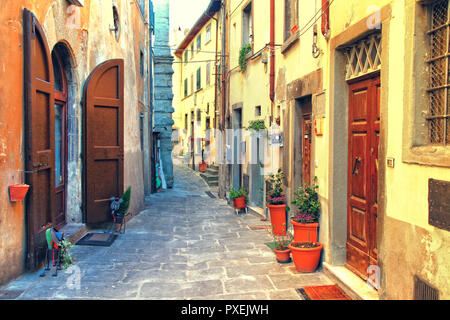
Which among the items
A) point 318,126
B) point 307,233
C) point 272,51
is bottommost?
point 307,233

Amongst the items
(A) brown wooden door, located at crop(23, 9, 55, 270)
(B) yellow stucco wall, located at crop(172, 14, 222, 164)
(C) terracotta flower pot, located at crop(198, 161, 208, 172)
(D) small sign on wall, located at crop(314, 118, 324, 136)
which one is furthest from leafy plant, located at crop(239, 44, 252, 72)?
(C) terracotta flower pot, located at crop(198, 161, 208, 172)

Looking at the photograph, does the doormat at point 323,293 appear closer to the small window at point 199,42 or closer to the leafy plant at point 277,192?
the leafy plant at point 277,192

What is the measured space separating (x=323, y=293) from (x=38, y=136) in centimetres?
394

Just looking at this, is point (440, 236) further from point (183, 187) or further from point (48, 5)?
point (183, 187)

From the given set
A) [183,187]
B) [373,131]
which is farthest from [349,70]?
[183,187]

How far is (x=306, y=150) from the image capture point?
683cm

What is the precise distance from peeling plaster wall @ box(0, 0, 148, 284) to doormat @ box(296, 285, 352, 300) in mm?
3268

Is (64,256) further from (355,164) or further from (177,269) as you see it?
(355,164)

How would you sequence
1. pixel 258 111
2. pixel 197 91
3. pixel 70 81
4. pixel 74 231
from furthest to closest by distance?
pixel 197 91, pixel 258 111, pixel 70 81, pixel 74 231

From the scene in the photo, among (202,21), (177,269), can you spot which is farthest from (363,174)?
(202,21)

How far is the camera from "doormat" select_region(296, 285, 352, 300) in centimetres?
442

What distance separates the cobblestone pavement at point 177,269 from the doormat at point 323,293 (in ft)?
0.39

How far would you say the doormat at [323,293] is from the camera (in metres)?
4.42

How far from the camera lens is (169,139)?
1803 centimetres
